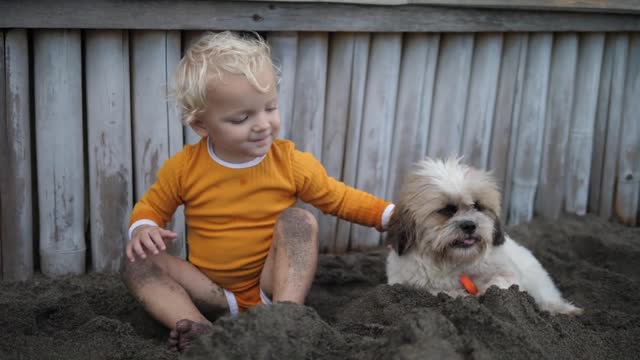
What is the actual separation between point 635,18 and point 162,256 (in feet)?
10.9

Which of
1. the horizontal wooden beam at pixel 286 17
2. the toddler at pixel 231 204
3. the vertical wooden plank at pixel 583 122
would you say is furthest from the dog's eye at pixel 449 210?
the vertical wooden plank at pixel 583 122

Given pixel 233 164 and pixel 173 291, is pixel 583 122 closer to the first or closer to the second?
pixel 233 164

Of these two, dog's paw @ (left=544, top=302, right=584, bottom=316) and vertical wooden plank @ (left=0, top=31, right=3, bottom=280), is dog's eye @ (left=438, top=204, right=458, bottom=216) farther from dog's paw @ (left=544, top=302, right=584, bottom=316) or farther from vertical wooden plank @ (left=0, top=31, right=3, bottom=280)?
vertical wooden plank @ (left=0, top=31, right=3, bottom=280)

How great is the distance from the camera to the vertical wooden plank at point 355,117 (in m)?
4.18

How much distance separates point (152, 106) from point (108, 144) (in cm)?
30

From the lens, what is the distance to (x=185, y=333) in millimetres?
2953

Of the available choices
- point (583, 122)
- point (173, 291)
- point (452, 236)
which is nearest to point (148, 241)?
point (173, 291)

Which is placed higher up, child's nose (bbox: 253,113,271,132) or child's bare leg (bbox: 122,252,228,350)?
child's nose (bbox: 253,113,271,132)

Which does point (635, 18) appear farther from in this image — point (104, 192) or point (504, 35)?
point (104, 192)

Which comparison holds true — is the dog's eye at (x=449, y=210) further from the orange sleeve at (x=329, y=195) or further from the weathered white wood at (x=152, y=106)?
the weathered white wood at (x=152, y=106)

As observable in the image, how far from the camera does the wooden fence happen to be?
3.65 m

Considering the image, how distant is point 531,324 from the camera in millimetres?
2939

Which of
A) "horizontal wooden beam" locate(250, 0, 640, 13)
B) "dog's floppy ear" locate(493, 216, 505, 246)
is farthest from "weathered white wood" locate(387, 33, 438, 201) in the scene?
"dog's floppy ear" locate(493, 216, 505, 246)

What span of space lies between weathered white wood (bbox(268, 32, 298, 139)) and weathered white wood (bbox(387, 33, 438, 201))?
695 mm
